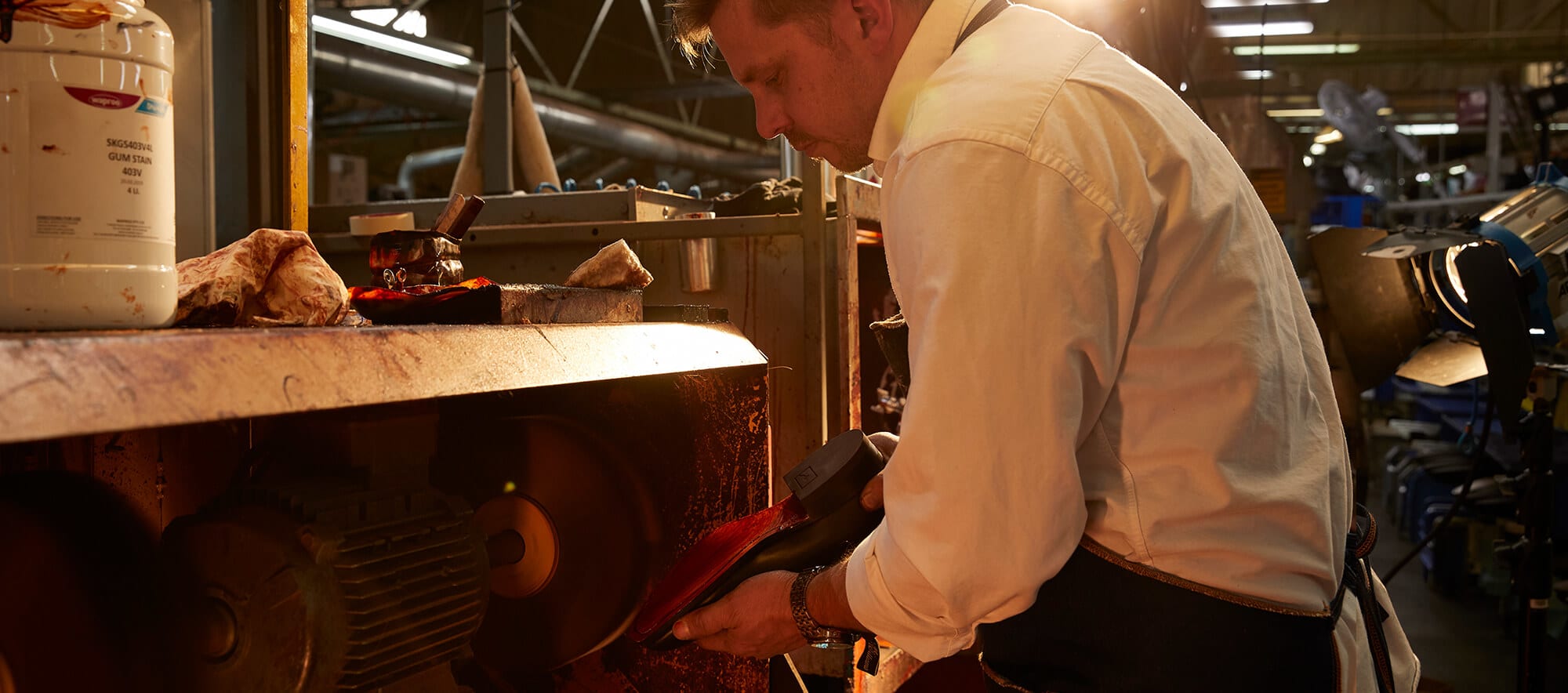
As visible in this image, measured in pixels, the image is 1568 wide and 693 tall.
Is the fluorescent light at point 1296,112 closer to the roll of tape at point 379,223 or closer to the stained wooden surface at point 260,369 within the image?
the roll of tape at point 379,223

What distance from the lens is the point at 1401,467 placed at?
4676mm

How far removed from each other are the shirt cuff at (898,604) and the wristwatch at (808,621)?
6cm

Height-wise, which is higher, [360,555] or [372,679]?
[360,555]

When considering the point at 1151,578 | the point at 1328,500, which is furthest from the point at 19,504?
the point at 1328,500

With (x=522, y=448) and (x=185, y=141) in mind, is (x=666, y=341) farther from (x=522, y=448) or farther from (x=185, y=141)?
(x=185, y=141)

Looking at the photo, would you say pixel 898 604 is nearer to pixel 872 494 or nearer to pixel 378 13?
pixel 872 494

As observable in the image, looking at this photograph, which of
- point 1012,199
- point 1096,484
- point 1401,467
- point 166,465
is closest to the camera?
point 1012,199

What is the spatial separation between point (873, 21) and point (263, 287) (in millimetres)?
578

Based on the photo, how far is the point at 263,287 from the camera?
2.93ft

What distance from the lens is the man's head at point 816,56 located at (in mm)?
953

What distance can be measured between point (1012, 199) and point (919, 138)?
94 mm

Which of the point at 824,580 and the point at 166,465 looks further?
the point at 166,465

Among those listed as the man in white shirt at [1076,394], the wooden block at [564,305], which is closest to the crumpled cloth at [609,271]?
the wooden block at [564,305]

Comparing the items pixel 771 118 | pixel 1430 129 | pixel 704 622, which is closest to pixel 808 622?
pixel 704 622
